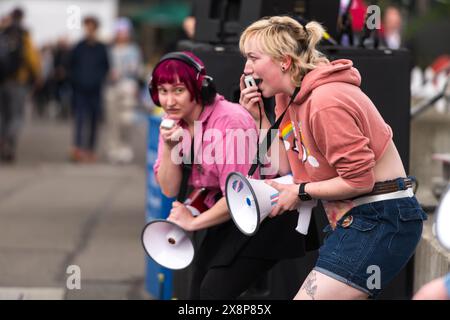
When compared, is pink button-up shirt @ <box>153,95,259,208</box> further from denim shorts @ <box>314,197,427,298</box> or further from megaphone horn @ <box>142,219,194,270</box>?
denim shorts @ <box>314,197,427,298</box>

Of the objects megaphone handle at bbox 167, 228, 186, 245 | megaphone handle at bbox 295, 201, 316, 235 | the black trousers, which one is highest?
megaphone handle at bbox 295, 201, 316, 235

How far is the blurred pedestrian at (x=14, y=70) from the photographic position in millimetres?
13492

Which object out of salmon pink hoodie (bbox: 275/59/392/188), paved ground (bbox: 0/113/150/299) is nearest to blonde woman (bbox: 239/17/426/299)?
salmon pink hoodie (bbox: 275/59/392/188)

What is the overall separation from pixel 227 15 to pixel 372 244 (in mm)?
2512

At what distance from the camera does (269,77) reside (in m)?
3.95

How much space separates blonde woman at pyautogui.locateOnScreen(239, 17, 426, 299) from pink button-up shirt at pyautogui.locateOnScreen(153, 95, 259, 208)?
0.40 meters

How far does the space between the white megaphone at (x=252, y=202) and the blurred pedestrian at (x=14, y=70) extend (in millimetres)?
9768

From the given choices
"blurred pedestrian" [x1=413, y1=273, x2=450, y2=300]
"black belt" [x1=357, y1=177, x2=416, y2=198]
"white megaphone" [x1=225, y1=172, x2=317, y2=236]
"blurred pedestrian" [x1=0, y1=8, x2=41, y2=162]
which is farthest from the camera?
"blurred pedestrian" [x1=0, y1=8, x2=41, y2=162]

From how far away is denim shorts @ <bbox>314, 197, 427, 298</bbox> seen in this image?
3738 mm
